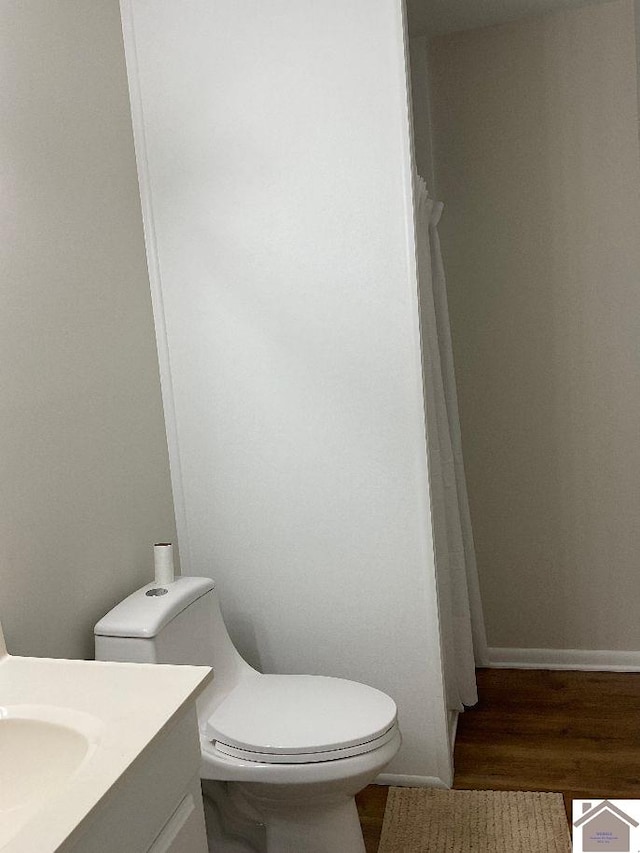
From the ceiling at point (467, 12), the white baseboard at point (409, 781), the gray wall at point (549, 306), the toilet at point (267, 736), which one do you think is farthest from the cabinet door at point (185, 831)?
the ceiling at point (467, 12)

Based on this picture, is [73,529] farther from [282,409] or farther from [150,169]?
[150,169]

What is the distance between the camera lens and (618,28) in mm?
2828

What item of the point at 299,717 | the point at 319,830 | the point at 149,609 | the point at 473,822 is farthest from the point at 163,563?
the point at 473,822

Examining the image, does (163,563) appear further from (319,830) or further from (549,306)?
(549,306)

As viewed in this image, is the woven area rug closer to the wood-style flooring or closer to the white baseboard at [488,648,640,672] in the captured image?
the wood-style flooring

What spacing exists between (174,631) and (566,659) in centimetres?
170

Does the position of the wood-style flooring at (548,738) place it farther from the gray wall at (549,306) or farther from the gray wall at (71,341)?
the gray wall at (71,341)

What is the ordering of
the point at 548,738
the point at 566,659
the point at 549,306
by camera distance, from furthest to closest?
1. the point at 566,659
2. the point at 549,306
3. the point at 548,738

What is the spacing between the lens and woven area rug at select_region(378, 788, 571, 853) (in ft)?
7.04

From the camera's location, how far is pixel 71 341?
79.7 inches

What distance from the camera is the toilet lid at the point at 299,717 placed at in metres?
1.86

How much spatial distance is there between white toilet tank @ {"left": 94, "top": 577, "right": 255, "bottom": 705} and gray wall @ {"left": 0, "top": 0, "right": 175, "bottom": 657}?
3.5 inches

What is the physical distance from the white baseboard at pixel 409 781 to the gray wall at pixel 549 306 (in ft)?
2.95

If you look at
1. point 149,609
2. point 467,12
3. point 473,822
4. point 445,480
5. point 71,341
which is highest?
point 467,12
